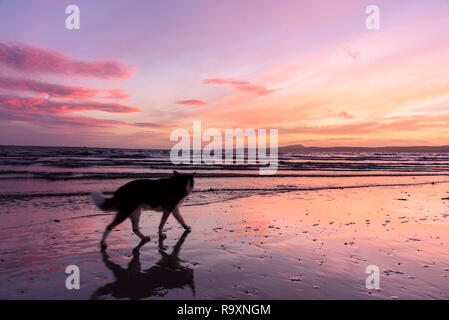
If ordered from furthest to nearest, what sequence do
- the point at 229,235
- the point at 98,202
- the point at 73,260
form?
the point at 229,235 → the point at 98,202 → the point at 73,260

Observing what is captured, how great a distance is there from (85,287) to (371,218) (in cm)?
795

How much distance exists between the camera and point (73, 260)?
5160 millimetres

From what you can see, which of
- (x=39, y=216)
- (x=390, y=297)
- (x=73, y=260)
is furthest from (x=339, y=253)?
(x=39, y=216)

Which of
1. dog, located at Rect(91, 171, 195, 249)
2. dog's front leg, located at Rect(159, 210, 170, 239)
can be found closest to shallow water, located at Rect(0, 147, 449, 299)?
dog's front leg, located at Rect(159, 210, 170, 239)

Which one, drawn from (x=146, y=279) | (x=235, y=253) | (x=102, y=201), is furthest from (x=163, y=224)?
(x=146, y=279)

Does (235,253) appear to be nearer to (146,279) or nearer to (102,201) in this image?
(146,279)

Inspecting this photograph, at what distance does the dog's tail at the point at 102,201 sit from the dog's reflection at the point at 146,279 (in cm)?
106

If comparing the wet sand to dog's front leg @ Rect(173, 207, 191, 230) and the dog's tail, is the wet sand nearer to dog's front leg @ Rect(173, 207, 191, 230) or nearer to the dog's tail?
dog's front leg @ Rect(173, 207, 191, 230)

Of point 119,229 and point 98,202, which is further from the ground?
point 98,202

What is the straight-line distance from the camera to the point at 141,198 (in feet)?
20.6

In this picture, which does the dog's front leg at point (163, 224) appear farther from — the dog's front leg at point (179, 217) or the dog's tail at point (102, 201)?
the dog's tail at point (102, 201)

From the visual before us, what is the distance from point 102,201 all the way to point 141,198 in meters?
0.79

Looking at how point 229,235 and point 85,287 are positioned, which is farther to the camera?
point 229,235
